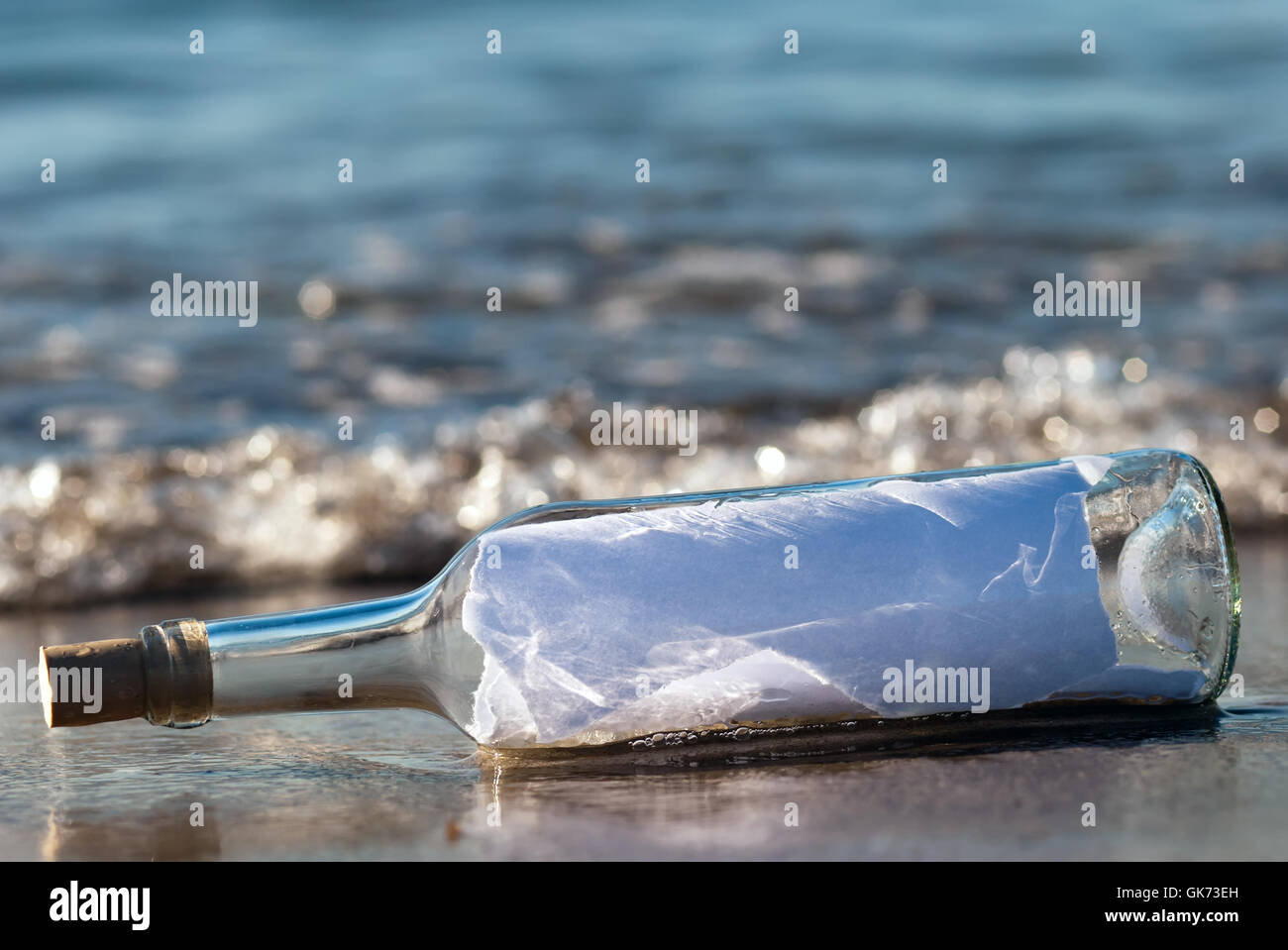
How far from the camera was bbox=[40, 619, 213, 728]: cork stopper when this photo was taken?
1.19 meters

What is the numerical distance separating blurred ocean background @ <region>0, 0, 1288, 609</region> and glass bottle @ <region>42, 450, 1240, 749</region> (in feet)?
5.28

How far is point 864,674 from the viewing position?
1280mm

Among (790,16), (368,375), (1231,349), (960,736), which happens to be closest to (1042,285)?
(1231,349)

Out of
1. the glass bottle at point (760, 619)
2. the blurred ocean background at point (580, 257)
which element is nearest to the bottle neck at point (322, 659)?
the glass bottle at point (760, 619)

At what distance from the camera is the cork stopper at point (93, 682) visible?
1190mm

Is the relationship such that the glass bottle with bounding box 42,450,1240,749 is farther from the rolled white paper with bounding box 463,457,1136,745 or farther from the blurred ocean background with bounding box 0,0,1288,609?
the blurred ocean background with bounding box 0,0,1288,609

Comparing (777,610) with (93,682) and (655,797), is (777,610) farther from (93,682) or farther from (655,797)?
(93,682)

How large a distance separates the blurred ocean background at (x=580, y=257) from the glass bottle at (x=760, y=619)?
5.28 feet

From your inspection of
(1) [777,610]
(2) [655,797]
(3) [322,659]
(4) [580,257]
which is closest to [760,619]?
(1) [777,610]

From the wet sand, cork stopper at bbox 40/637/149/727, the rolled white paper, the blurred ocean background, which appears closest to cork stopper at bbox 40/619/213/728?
cork stopper at bbox 40/637/149/727

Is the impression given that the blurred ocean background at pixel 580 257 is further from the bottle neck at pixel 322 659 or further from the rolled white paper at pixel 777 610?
the rolled white paper at pixel 777 610

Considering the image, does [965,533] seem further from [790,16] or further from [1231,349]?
[790,16]

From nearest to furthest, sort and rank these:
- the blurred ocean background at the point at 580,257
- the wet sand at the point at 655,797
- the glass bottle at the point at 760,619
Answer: the wet sand at the point at 655,797
the glass bottle at the point at 760,619
the blurred ocean background at the point at 580,257

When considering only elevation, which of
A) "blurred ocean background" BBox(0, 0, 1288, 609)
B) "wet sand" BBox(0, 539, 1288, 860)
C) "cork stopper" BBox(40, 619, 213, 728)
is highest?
"blurred ocean background" BBox(0, 0, 1288, 609)
